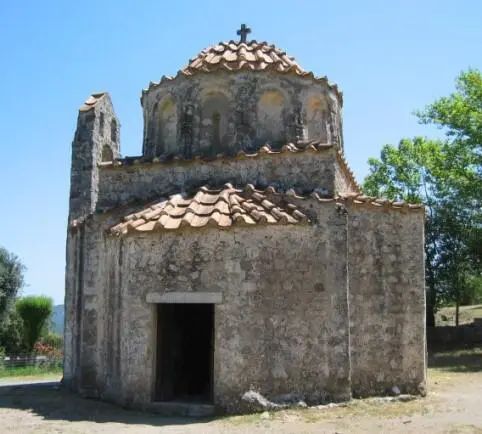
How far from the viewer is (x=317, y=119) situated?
12.0 m

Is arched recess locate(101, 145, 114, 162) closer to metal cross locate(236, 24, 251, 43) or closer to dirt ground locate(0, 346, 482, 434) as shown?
metal cross locate(236, 24, 251, 43)

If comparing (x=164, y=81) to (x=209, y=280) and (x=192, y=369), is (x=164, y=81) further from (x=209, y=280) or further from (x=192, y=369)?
(x=192, y=369)

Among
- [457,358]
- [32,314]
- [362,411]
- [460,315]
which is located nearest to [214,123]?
[362,411]

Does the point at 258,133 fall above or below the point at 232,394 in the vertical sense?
above

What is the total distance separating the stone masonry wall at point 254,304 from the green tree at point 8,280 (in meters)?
19.3

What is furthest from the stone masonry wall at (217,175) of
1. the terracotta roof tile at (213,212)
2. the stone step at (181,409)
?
the stone step at (181,409)

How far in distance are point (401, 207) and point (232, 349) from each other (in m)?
4.01

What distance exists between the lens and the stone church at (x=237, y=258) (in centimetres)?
853

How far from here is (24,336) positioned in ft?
87.0

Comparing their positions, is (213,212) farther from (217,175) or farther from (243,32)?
(243,32)

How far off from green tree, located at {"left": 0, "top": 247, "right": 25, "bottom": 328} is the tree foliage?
1792cm

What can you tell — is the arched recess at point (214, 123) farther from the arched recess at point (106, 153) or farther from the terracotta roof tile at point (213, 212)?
the arched recess at point (106, 153)

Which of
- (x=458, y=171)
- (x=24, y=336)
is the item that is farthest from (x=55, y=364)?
(x=458, y=171)

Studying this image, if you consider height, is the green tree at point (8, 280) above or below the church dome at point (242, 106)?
below
